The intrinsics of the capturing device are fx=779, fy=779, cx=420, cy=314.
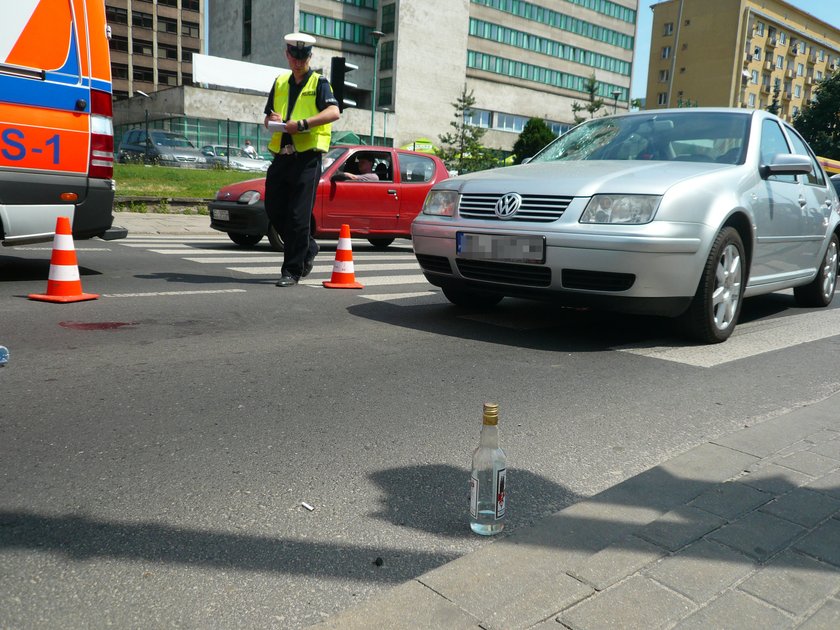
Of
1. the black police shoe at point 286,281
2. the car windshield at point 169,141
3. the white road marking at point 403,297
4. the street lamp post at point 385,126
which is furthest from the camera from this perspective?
the street lamp post at point 385,126

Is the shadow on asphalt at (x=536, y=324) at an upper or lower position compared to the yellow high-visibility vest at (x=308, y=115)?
lower

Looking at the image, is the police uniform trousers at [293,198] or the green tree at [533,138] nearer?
the police uniform trousers at [293,198]

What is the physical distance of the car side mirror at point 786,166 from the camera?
5.34 m

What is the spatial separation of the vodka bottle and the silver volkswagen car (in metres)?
2.54

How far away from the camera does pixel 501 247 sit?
491cm

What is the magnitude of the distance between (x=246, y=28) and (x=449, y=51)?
17.7 meters

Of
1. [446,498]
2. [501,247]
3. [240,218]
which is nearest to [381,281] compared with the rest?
[501,247]

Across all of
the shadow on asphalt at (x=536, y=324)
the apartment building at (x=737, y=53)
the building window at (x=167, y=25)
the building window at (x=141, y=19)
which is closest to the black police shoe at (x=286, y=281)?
the shadow on asphalt at (x=536, y=324)

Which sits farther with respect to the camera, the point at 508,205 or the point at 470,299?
the point at 470,299

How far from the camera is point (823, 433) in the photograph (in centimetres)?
321

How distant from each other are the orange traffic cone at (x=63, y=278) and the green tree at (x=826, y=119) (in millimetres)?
60212

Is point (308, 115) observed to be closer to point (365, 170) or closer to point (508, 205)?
point (508, 205)

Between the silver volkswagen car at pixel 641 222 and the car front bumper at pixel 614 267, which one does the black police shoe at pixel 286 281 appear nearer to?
the silver volkswagen car at pixel 641 222

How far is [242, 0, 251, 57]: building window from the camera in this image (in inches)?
2598
